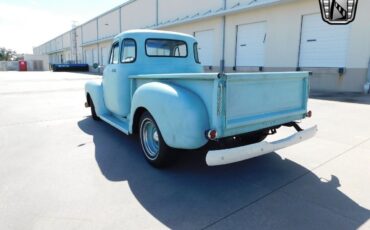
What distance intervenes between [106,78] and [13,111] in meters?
4.68

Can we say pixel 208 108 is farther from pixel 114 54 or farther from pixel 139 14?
pixel 139 14

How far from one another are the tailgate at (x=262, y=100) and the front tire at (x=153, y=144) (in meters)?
0.92

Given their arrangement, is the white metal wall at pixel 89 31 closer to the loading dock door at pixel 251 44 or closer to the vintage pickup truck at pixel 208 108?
the loading dock door at pixel 251 44

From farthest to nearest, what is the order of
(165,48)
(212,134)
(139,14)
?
(139,14), (165,48), (212,134)

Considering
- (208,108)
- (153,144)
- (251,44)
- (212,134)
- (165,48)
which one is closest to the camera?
(212,134)

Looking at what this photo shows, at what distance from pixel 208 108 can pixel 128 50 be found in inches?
106

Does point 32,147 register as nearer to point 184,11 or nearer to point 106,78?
point 106,78

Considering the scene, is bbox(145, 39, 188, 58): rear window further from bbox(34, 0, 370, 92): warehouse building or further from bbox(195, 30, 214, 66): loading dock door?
bbox(195, 30, 214, 66): loading dock door

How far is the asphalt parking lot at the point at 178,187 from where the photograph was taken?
2541 millimetres

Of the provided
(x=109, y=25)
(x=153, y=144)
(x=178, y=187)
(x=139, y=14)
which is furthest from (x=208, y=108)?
(x=109, y=25)

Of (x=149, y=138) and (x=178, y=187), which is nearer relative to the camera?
(x=178, y=187)

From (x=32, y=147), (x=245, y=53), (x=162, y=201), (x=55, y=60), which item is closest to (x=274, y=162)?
(x=162, y=201)

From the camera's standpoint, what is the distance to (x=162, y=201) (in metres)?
2.89

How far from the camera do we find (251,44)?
15.5 meters
